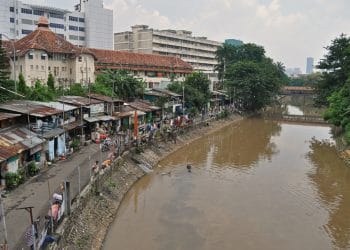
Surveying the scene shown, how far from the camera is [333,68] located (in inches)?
2232

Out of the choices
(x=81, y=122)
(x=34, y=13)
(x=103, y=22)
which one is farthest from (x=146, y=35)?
(x=81, y=122)

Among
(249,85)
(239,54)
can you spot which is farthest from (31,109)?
(239,54)

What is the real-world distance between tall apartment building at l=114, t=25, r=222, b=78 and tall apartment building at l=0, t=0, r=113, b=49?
8951 millimetres

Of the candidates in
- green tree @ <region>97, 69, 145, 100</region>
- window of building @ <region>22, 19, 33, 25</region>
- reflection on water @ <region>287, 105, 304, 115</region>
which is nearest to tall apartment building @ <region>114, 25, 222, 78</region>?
reflection on water @ <region>287, 105, 304, 115</region>

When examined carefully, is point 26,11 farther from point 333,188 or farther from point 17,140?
point 333,188

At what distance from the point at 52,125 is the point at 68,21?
5754cm

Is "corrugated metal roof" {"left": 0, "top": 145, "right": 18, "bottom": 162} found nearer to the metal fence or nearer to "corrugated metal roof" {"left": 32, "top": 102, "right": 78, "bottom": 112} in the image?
the metal fence

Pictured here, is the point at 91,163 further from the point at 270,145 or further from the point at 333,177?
the point at 270,145

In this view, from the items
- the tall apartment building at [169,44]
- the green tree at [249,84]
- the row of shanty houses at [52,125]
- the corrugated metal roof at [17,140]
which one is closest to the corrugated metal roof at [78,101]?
the row of shanty houses at [52,125]

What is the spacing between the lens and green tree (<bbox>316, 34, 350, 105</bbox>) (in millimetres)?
54900

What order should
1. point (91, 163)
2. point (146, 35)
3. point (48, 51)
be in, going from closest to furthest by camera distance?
1. point (91, 163)
2. point (48, 51)
3. point (146, 35)

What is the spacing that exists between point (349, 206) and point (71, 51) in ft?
114

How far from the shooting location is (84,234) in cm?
1698

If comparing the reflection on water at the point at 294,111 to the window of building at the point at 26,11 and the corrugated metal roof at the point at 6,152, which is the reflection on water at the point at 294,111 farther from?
the corrugated metal roof at the point at 6,152
